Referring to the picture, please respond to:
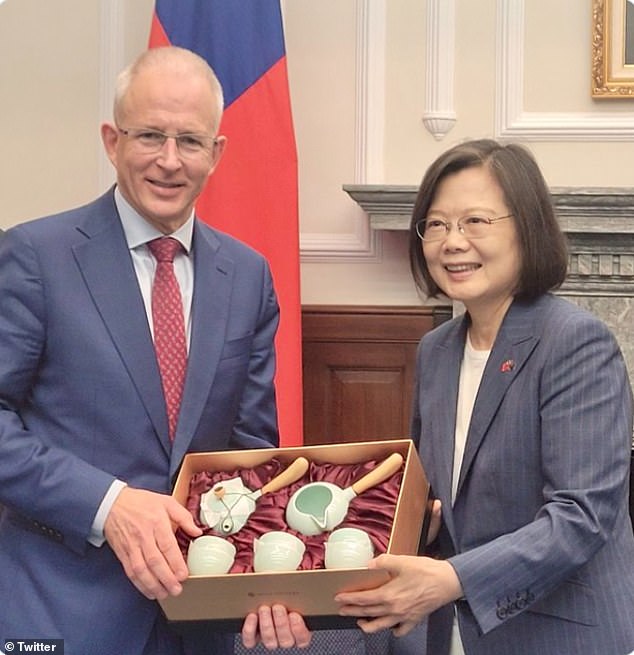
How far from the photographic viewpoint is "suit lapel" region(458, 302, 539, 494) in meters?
1.57

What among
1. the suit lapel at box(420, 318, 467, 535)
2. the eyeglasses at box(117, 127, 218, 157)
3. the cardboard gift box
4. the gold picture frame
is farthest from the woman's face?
the gold picture frame

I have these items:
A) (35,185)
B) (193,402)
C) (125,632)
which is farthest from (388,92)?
(125,632)

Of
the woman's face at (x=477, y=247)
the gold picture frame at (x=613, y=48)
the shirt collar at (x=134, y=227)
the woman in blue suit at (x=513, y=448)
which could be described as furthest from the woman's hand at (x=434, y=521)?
the gold picture frame at (x=613, y=48)

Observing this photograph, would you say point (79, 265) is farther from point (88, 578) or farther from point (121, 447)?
point (88, 578)

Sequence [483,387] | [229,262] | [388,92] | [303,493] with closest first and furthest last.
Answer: [303,493]
[483,387]
[229,262]
[388,92]

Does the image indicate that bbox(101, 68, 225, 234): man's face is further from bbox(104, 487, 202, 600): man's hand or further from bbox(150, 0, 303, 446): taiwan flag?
bbox(150, 0, 303, 446): taiwan flag

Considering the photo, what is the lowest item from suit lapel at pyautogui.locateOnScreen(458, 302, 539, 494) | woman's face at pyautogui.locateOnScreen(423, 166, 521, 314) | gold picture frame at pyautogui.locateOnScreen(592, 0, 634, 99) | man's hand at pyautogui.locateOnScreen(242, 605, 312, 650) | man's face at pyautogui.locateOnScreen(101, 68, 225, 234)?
man's hand at pyautogui.locateOnScreen(242, 605, 312, 650)

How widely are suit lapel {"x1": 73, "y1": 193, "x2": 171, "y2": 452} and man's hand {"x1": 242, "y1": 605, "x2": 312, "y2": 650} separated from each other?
319mm

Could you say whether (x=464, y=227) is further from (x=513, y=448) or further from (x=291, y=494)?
(x=291, y=494)

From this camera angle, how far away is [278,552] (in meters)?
1.38

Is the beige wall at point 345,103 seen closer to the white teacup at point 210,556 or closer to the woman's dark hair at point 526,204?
the woman's dark hair at point 526,204

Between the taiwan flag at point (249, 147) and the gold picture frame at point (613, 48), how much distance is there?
1080mm

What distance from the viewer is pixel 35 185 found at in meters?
3.69

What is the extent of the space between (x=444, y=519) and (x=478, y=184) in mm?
544
